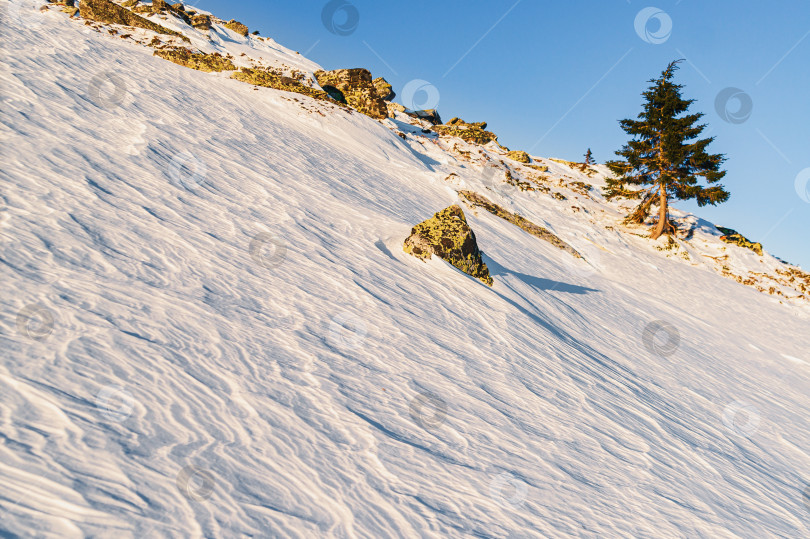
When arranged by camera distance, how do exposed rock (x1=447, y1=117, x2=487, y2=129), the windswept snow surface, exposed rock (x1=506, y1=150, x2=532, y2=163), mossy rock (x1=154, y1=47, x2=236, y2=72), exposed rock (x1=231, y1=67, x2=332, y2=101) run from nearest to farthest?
the windswept snow surface → mossy rock (x1=154, y1=47, x2=236, y2=72) → exposed rock (x1=231, y1=67, x2=332, y2=101) → exposed rock (x1=506, y1=150, x2=532, y2=163) → exposed rock (x1=447, y1=117, x2=487, y2=129)

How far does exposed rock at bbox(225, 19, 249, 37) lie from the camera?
27.0 m

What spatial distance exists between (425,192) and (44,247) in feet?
38.9

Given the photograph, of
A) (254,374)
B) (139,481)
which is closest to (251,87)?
(254,374)

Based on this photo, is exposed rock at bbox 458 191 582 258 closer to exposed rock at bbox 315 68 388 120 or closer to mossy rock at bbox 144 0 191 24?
exposed rock at bbox 315 68 388 120

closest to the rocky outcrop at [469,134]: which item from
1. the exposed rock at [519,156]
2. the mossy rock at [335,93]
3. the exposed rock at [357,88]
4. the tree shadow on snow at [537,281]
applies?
the exposed rock at [519,156]

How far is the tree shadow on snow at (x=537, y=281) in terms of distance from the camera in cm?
896

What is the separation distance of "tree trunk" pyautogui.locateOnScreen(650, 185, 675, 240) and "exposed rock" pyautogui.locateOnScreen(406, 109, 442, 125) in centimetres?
2046

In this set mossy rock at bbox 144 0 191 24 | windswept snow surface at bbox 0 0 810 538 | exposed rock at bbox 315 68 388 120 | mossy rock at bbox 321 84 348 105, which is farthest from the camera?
mossy rock at bbox 144 0 191 24

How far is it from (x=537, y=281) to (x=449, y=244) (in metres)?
3.89

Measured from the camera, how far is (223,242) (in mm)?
4980

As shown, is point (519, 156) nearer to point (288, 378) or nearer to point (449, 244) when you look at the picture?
point (449, 244)

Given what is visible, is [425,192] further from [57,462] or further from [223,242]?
[57,462]

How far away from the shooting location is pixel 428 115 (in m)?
36.4

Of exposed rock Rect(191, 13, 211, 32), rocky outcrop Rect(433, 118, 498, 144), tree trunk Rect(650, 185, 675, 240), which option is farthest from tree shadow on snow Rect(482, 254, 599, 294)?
exposed rock Rect(191, 13, 211, 32)
